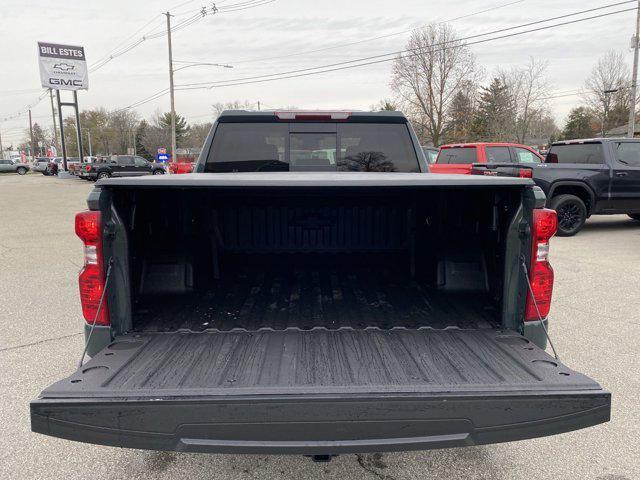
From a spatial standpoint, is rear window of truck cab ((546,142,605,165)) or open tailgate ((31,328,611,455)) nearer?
open tailgate ((31,328,611,455))

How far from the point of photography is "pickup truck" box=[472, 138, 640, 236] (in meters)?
10.0

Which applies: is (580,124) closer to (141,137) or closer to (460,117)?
(460,117)

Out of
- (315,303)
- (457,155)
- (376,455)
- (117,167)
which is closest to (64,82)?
(117,167)

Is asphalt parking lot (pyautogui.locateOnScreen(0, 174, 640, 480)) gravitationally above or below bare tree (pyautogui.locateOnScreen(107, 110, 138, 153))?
below

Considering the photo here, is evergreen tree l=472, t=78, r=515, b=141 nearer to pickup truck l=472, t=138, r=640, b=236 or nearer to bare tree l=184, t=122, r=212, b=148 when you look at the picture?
pickup truck l=472, t=138, r=640, b=236

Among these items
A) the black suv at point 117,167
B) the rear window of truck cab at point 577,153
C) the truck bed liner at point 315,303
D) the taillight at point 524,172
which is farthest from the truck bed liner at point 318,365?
the black suv at point 117,167

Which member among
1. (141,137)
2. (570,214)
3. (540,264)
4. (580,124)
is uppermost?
(141,137)

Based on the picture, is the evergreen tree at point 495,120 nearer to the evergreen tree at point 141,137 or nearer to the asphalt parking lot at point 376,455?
the asphalt parking lot at point 376,455

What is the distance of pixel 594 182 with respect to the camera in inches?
395

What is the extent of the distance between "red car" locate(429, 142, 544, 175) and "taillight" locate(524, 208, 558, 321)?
997 cm

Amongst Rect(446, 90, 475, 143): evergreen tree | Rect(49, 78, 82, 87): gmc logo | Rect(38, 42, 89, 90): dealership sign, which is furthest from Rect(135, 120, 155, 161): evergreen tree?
Rect(446, 90, 475, 143): evergreen tree

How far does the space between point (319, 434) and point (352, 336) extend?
89 centimetres

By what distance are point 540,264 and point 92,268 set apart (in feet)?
7.79

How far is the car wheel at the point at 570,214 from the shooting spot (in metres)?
10.0
